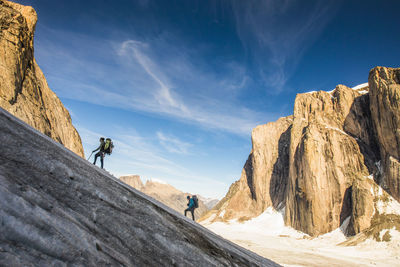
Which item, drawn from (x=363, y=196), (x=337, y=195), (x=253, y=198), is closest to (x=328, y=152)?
(x=337, y=195)

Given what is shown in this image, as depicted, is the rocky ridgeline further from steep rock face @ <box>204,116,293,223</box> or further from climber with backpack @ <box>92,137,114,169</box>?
climber with backpack @ <box>92,137,114,169</box>

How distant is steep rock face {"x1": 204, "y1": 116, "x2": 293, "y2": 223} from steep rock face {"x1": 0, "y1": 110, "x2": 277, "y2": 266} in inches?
2667

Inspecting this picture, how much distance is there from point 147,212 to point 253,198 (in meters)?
76.8

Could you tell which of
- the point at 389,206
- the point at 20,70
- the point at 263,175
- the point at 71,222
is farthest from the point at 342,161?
the point at 71,222

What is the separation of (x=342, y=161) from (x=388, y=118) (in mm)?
11981

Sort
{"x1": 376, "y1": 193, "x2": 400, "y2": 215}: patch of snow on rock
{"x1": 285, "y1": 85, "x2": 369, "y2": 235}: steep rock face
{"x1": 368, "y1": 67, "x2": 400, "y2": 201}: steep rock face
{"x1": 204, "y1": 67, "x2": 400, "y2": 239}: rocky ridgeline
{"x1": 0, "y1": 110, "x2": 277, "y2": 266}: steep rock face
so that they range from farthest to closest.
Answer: {"x1": 285, "y1": 85, "x2": 369, "y2": 235}: steep rock face, {"x1": 204, "y1": 67, "x2": 400, "y2": 239}: rocky ridgeline, {"x1": 368, "y1": 67, "x2": 400, "y2": 201}: steep rock face, {"x1": 376, "y1": 193, "x2": 400, "y2": 215}: patch of snow on rock, {"x1": 0, "y1": 110, "x2": 277, "y2": 266}: steep rock face

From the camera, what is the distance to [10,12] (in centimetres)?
2006

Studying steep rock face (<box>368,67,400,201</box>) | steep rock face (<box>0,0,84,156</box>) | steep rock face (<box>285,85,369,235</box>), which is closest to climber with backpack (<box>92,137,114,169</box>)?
steep rock face (<box>0,0,84,156</box>)

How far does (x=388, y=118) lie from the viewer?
38.3 metres

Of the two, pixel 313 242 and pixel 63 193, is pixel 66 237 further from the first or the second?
pixel 313 242

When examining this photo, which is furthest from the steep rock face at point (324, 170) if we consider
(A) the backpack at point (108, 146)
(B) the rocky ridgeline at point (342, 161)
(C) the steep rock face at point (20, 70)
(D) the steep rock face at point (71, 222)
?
(D) the steep rock face at point (71, 222)

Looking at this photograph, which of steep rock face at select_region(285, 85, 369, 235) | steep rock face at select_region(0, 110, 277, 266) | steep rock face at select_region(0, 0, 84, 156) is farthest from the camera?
steep rock face at select_region(285, 85, 369, 235)

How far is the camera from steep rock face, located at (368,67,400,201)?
36438mm

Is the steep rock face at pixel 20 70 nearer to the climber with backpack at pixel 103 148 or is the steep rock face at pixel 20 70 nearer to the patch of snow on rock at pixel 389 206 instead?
the climber with backpack at pixel 103 148
